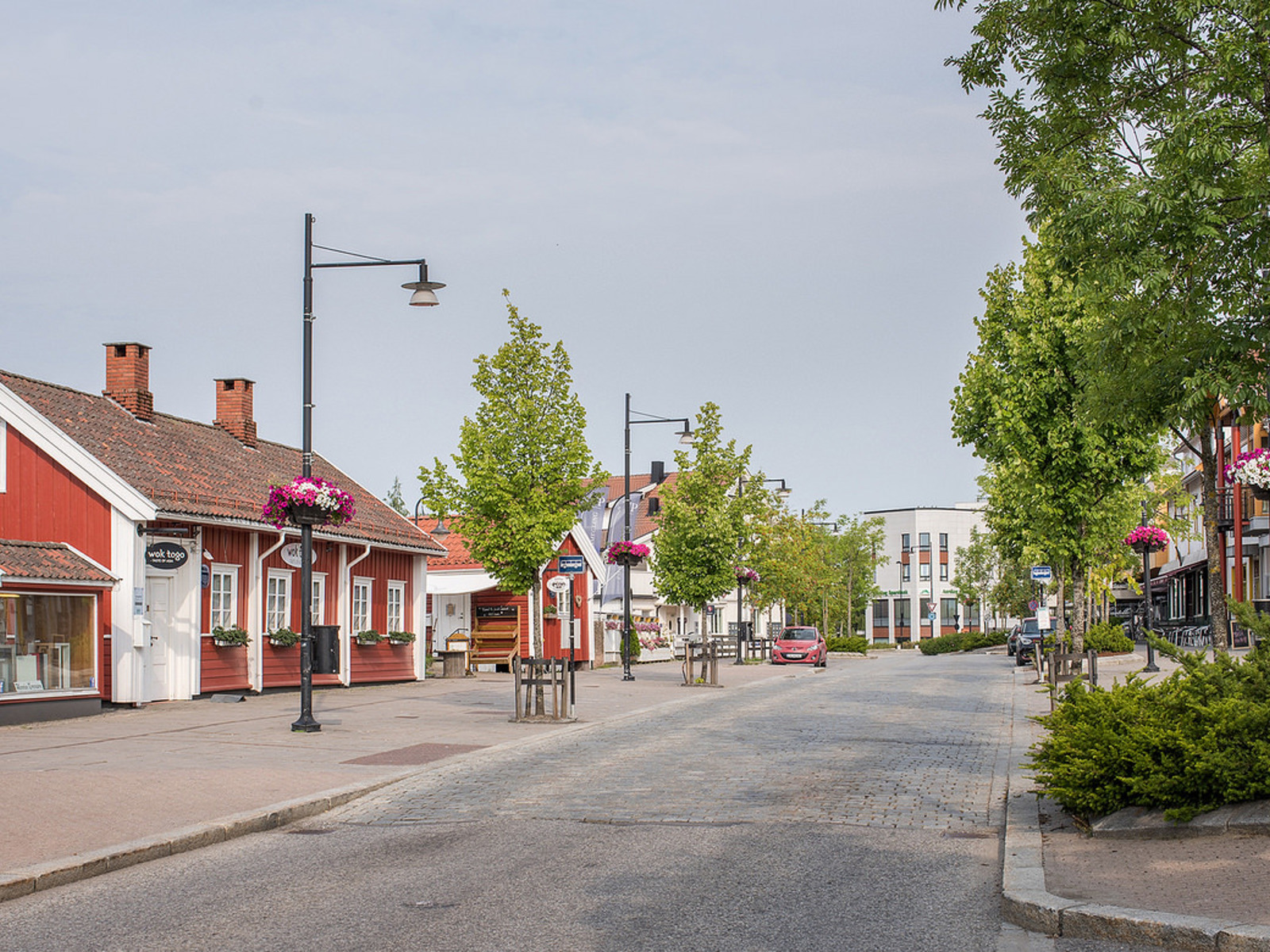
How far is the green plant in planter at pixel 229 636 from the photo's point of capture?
79.2 feet

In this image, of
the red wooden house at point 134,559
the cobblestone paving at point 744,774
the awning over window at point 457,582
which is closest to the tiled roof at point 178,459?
the red wooden house at point 134,559

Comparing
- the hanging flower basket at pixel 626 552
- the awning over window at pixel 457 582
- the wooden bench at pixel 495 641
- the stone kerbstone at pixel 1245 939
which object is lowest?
the wooden bench at pixel 495 641

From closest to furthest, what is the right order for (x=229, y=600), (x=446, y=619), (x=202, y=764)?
1. (x=202, y=764)
2. (x=229, y=600)
3. (x=446, y=619)

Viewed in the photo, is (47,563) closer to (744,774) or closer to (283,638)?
(283,638)

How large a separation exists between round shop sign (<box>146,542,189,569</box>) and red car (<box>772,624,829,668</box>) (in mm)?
28601

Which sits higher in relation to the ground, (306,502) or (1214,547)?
(306,502)

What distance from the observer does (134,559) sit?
22.1m

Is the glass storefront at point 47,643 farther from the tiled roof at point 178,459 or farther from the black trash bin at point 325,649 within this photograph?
the black trash bin at point 325,649

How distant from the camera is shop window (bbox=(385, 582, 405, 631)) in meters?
31.9

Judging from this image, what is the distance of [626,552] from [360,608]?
22.9 ft

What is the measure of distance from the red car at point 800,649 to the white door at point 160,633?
27873mm

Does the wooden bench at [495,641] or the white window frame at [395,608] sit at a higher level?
the white window frame at [395,608]

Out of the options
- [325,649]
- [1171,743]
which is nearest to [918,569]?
[325,649]

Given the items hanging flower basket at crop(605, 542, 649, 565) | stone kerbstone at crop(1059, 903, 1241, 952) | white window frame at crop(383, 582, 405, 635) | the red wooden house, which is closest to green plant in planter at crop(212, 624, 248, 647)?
the red wooden house
